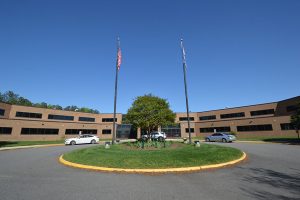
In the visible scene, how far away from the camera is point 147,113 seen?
22.1 metres

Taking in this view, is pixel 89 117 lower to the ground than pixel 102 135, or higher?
higher

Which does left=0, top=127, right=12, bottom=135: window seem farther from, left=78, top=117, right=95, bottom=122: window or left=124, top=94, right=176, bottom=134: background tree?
left=124, top=94, right=176, bottom=134: background tree

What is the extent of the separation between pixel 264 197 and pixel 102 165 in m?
7.46

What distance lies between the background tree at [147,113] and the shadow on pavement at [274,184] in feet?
44.6

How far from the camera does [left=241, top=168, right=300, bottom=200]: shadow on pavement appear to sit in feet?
19.0

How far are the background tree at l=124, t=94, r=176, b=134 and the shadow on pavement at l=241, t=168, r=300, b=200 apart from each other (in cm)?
1358

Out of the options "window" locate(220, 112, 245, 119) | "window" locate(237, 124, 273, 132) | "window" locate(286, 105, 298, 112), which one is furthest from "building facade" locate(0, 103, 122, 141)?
"window" locate(286, 105, 298, 112)

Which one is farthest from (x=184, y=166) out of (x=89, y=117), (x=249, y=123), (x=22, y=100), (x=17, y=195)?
(x=22, y=100)

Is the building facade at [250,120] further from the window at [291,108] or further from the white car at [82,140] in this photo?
the white car at [82,140]

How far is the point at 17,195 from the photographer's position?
19.8ft

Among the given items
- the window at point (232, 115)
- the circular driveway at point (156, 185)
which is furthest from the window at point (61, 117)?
the circular driveway at point (156, 185)

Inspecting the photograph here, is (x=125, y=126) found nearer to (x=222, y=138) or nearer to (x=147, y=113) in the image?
(x=222, y=138)

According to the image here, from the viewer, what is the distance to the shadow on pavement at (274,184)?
19.0ft

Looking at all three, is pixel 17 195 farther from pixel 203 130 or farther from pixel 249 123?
pixel 203 130
